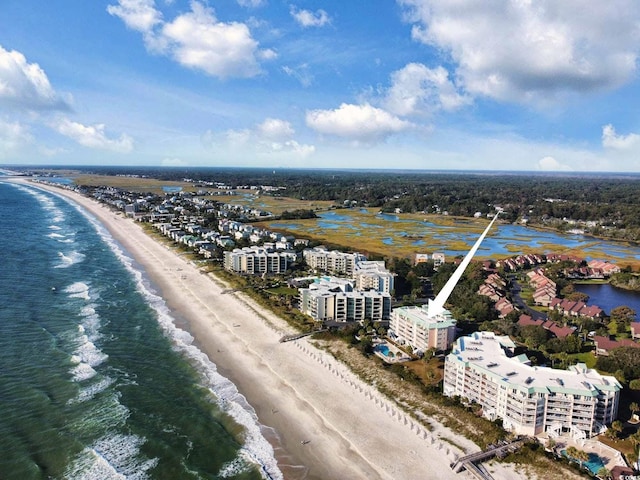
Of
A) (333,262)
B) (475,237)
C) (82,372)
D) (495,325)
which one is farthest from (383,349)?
(475,237)

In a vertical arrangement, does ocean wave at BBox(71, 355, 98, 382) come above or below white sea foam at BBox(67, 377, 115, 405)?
above

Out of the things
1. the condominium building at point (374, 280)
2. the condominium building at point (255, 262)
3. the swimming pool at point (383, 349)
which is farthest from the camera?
the condominium building at point (255, 262)

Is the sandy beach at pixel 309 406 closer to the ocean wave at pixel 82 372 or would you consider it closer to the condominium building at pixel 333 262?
the ocean wave at pixel 82 372

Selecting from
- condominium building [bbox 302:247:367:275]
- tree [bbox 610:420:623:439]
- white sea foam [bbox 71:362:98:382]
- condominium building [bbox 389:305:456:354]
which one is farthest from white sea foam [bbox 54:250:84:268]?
tree [bbox 610:420:623:439]

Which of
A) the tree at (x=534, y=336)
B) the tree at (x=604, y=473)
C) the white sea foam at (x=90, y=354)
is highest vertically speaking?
the tree at (x=534, y=336)

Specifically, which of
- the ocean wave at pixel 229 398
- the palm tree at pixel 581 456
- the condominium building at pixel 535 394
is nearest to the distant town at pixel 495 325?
the condominium building at pixel 535 394

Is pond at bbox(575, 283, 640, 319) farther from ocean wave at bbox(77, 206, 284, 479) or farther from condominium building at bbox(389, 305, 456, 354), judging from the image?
ocean wave at bbox(77, 206, 284, 479)
